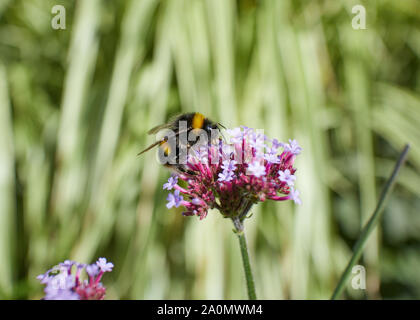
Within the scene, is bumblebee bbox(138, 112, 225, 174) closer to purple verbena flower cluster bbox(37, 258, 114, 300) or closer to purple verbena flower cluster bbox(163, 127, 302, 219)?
purple verbena flower cluster bbox(163, 127, 302, 219)

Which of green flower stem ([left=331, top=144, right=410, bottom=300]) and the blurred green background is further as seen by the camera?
the blurred green background

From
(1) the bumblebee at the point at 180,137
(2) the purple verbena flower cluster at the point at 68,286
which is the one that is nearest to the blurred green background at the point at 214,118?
(1) the bumblebee at the point at 180,137

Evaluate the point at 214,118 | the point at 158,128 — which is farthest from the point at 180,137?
the point at 214,118

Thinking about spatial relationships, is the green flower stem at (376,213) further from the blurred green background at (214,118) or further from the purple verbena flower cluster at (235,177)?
the blurred green background at (214,118)

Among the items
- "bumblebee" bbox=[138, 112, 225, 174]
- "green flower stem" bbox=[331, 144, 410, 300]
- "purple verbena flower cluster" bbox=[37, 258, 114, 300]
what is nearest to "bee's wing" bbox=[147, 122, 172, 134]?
"bumblebee" bbox=[138, 112, 225, 174]

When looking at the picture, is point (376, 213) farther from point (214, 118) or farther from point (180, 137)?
point (214, 118)

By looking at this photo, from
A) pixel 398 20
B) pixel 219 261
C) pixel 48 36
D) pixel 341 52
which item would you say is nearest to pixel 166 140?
pixel 219 261

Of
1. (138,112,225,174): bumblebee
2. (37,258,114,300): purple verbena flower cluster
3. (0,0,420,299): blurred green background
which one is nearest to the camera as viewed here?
(37,258,114,300): purple verbena flower cluster
